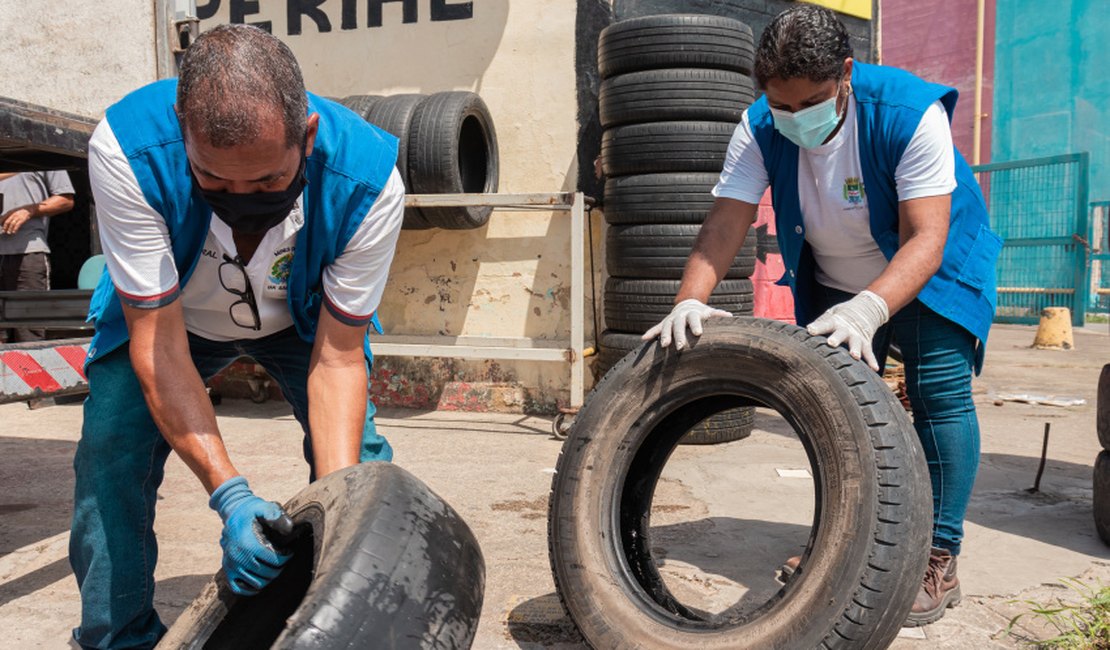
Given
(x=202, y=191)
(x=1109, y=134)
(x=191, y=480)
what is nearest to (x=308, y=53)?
(x=191, y=480)

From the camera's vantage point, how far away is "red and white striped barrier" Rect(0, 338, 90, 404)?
262cm

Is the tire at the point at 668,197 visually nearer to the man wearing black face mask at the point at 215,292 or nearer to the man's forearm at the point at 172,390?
the man wearing black face mask at the point at 215,292

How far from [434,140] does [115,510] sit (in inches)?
142

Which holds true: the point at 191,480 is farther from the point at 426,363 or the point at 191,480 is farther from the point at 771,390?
the point at 771,390

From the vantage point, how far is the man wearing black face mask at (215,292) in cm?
169

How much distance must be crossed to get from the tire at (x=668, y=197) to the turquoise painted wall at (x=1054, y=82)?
43.0 ft

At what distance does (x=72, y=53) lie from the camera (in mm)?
3703

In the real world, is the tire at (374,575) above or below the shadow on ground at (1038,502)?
above

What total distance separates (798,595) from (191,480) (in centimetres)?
307

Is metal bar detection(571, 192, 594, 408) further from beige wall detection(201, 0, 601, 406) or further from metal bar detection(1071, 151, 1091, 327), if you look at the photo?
metal bar detection(1071, 151, 1091, 327)

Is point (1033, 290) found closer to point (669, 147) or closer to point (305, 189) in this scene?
point (669, 147)

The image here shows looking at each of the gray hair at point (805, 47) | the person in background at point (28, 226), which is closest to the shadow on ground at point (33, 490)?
the person in background at point (28, 226)

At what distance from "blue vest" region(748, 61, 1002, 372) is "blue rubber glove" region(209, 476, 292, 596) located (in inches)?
68.5

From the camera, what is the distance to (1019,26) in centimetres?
1577
